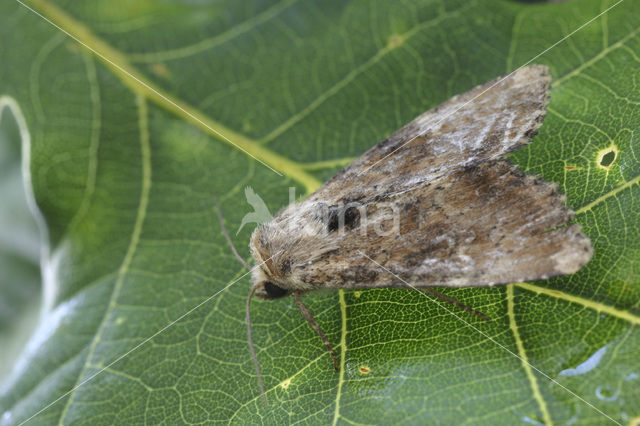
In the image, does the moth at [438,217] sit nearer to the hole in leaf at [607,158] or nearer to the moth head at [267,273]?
the moth head at [267,273]

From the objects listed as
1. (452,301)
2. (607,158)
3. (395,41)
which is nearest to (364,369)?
(452,301)

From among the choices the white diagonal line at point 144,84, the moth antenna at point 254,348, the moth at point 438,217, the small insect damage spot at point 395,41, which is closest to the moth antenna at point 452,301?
the moth at point 438,217

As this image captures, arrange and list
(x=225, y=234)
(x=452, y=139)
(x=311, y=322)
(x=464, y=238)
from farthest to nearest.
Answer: (x=225, y=234), (x=452, y=139), (x=311, y=322), (x=464, y=238)

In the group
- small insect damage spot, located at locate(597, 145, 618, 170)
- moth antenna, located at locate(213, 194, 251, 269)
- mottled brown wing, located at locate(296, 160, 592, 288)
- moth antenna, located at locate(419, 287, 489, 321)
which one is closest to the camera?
mottled brown wing, located at locate(296, 160, 592, 288)

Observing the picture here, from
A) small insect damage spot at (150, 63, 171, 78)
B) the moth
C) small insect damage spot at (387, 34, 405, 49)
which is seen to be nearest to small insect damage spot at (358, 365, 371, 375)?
the moth

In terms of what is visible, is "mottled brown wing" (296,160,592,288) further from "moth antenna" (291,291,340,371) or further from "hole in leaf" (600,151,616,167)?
"hole in leaf" (600,151,616,167)

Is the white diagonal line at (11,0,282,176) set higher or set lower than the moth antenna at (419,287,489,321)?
higher

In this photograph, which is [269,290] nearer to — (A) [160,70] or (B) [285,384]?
(B) [285,384]
